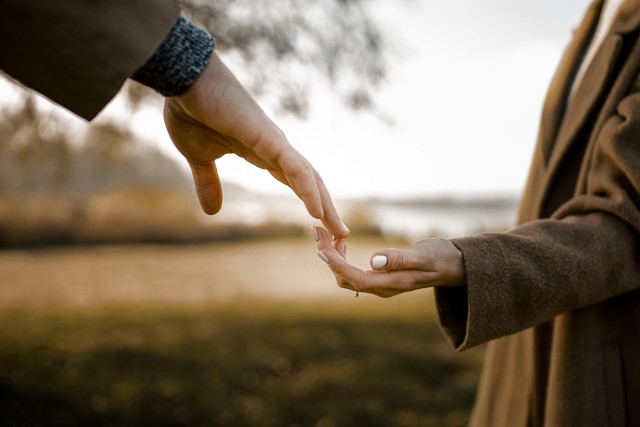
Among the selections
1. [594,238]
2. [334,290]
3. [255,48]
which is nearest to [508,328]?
[594,238]

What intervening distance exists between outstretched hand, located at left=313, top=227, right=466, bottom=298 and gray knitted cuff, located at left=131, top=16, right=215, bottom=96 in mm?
513

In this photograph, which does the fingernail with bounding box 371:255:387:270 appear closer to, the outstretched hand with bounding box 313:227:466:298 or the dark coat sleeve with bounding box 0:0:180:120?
the outstretched hand with bounding box 313:227:466:298

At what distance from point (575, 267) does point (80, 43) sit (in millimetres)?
1339

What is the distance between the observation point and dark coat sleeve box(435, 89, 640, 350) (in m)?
1.36

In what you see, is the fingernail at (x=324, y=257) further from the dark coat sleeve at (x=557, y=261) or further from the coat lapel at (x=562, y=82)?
the coat lapel at (x=562, y=82)

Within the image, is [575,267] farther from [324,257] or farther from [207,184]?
[207,184]

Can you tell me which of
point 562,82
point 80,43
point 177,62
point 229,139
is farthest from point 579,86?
point 80,43

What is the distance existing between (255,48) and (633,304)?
3777 mm

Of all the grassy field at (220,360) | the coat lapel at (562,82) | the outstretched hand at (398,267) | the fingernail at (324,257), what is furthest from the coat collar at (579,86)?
the grassy field at (220,360)

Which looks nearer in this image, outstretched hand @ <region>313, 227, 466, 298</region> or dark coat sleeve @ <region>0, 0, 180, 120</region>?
dark coat sleeve @ <region>0, 0, 180, 120</region>

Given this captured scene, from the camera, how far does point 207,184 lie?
132 centimetres

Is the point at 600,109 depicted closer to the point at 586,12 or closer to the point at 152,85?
the point at 586,12

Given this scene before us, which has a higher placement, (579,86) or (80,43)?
(579,86)

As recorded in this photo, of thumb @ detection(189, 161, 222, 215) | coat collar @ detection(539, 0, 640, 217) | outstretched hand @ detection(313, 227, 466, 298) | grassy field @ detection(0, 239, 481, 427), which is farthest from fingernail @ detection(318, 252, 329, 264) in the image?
grassy field @ detection(0, 239, 481, 427)
